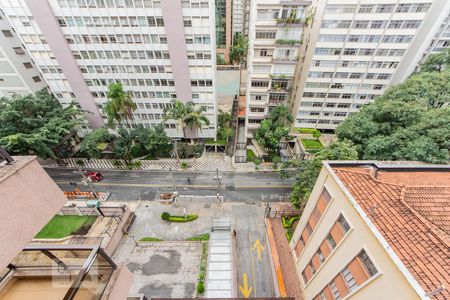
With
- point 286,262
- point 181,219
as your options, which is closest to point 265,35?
point 181,219

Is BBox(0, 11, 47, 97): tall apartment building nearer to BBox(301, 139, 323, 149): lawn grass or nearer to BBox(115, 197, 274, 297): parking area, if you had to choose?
BBox(115, 197, 274, 297): parking area

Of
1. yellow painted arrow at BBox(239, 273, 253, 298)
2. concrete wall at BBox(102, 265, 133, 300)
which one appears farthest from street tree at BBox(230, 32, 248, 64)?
concrete wall at BBox(102, 265, 133, 300)

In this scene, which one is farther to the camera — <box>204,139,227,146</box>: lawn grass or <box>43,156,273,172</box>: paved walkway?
<box>204,139,227,146</box>: lawn grass

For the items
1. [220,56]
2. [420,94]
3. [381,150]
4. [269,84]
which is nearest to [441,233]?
[381,150]

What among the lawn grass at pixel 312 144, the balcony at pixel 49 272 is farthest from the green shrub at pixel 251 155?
the balcony at pixel 49 272

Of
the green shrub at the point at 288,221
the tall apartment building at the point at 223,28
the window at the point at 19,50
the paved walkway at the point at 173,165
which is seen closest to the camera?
the green shrub at the point at 288,221

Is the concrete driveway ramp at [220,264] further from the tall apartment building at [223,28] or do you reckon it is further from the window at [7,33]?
the tall apartment building at [223,28]
